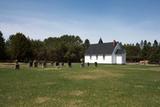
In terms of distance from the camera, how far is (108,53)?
95562 millimetres

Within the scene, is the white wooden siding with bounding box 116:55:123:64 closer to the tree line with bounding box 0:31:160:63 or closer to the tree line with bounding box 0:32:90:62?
→ the tree line with bounding box 0:31:160:63

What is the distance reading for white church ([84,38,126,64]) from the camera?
3693 inches

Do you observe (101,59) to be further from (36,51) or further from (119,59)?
(36,51)

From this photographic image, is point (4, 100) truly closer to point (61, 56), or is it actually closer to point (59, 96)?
point (59, 96)

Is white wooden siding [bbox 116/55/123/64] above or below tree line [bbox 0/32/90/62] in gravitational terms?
below

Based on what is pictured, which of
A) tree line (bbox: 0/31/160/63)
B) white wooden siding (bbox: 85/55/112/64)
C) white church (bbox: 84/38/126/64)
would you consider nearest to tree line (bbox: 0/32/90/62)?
tree line (bbox: 0/31/160/63)

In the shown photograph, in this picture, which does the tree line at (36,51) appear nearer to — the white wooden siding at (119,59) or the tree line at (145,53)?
the tree line at (145,53)

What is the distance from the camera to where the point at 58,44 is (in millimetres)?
102812

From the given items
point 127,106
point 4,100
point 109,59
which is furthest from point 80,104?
point 109,59

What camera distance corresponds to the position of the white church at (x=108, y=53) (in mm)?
93812

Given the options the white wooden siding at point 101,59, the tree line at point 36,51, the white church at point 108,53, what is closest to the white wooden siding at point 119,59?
the white church at point 108,53

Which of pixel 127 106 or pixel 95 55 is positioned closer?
pixel 127 106

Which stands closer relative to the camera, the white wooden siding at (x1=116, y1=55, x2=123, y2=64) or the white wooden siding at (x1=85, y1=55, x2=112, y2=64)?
the white wooden siding at (x1=116, y1=55, x2=123, y2=64)

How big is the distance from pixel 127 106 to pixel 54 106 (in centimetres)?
326
